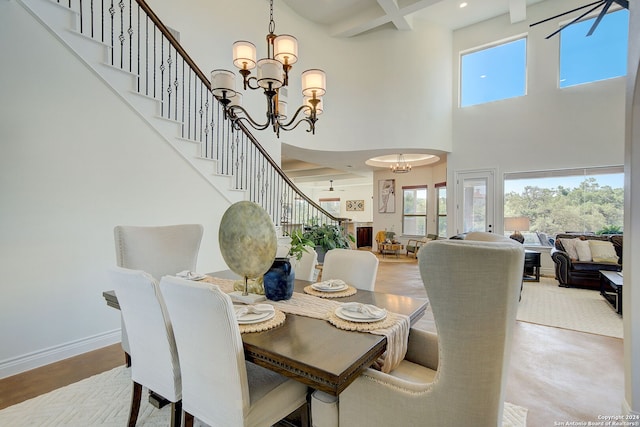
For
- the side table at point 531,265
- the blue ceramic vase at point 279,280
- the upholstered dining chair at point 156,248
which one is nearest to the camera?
the blue ceramic vase at point 279,280

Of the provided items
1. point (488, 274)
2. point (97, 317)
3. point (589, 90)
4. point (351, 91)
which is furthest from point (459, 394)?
point (589, 90)

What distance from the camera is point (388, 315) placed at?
1419 millimetres

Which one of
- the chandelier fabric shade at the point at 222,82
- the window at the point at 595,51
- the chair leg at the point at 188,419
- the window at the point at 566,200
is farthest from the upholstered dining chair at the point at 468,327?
the window at the point at 595,51

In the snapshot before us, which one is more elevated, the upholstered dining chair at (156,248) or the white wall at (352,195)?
the white wall at (352,195)

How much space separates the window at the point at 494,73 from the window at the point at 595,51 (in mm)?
698

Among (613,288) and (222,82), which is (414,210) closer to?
(613,288)

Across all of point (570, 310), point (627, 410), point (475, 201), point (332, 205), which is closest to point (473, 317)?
point (627, 410)

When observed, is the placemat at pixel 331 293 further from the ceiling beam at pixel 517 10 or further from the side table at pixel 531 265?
the ceiling beam at pixel 517 10

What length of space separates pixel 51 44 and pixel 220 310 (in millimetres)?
2802

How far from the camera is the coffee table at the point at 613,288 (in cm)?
354

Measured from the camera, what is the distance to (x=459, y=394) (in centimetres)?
99

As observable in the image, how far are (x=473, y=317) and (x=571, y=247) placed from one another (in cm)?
549

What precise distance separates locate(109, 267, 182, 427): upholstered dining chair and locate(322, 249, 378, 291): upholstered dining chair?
1154mm

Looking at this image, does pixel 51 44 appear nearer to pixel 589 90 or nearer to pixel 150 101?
pixel 150 101
